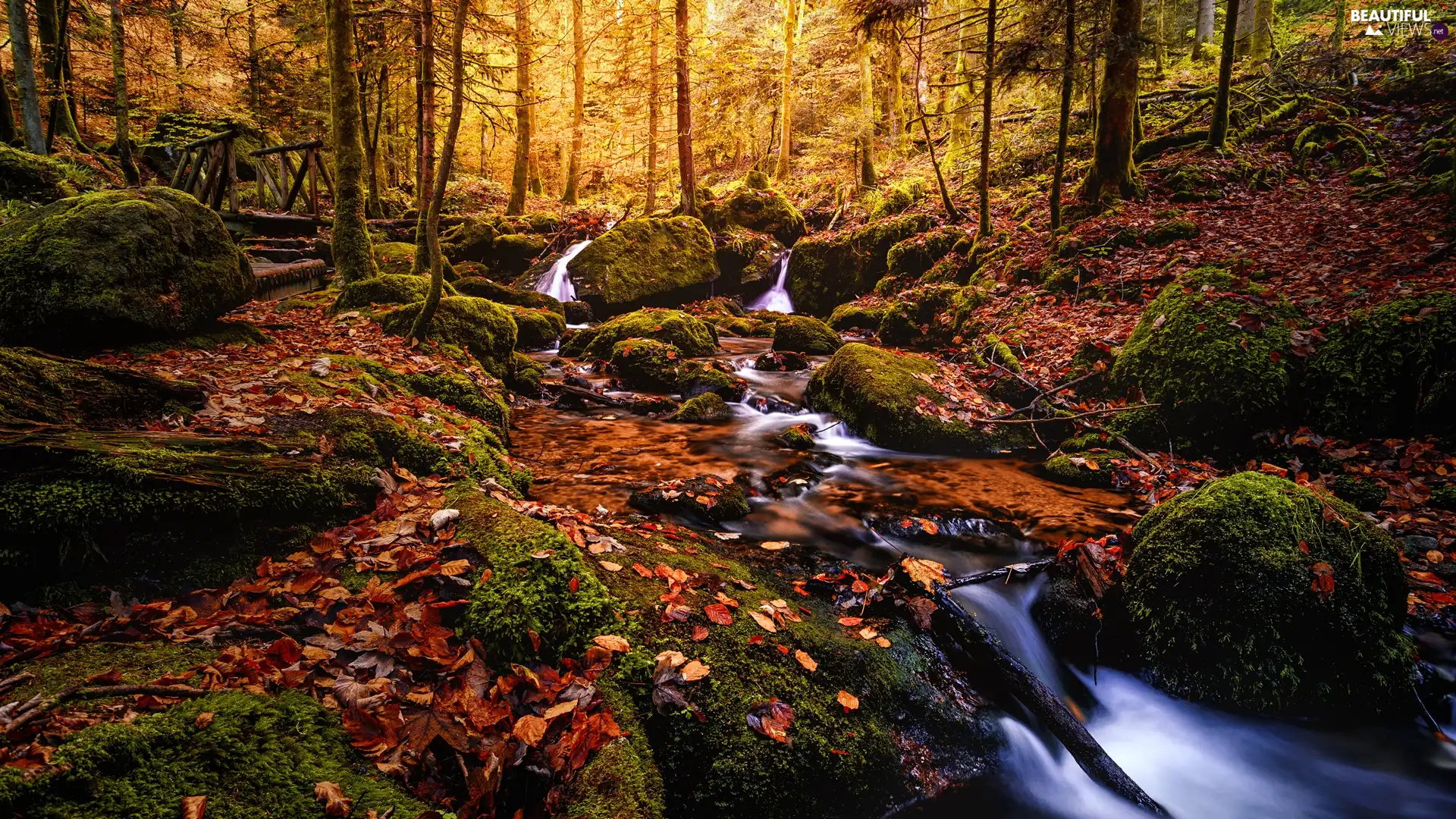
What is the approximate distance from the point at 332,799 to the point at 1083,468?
6789 mm

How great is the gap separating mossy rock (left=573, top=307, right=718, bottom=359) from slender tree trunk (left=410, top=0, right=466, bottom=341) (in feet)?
12.1

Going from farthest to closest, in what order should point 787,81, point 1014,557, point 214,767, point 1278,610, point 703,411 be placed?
point 787,81
point 703,411
point 1014,557
point 1278,610
point 214,767

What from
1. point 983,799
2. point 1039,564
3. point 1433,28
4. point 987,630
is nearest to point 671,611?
point 983,799

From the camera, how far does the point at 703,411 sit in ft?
27.3

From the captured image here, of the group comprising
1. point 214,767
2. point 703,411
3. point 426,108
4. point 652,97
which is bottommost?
point 214,767

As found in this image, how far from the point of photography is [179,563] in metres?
2.57

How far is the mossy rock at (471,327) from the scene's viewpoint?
8008 millimetres

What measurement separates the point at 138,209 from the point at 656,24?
1314cm

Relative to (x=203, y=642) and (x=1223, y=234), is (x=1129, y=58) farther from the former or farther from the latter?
(x=203, y=642)

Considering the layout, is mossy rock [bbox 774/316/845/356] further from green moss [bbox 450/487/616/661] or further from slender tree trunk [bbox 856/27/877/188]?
green moss [bbox 450/487/616/661]

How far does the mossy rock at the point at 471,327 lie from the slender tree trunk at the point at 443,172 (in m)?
0.28

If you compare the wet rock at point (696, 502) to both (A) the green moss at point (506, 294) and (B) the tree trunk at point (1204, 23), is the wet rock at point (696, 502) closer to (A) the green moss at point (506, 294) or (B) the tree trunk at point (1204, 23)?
(A) the green moss at point (506, 294)

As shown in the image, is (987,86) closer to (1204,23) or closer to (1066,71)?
(1066,71)

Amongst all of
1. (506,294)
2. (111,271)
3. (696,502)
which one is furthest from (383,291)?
(696,502)
